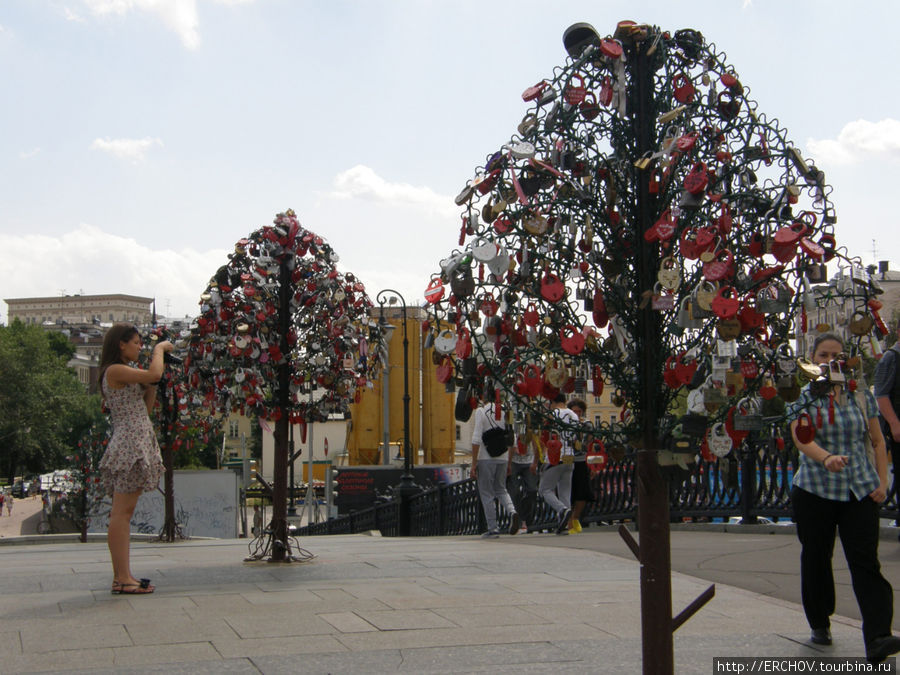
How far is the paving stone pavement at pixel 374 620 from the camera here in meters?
4.73

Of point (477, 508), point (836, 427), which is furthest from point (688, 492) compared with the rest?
point (836, 427)

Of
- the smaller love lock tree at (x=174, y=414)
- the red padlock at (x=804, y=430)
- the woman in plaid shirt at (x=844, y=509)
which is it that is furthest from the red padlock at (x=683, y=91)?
the smaller love lock tree at (x=174, y=414)

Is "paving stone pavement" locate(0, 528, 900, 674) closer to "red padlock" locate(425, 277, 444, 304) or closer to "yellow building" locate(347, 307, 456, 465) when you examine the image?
"red padlock" locate(425, 277, 444, 304)

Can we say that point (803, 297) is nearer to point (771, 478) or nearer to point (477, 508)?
point (771, 478)

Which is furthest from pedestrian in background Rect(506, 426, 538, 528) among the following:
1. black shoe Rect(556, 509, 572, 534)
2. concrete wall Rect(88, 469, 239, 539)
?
concrete wall Rect(88, 469, 239, 539)

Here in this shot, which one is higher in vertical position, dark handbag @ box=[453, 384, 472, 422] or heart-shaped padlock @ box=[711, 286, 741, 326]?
heart-shaped padlock @ box=[711, 286, 741, 326]

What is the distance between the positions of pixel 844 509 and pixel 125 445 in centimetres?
453

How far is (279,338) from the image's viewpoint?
27.2 ft

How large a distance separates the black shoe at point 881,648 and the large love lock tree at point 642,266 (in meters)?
1.38

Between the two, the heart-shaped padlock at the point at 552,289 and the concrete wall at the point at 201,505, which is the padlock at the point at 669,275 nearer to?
the heart-shaped padlock at the point at 552,289

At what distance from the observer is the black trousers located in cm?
471

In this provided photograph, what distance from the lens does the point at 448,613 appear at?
5949 millimetres

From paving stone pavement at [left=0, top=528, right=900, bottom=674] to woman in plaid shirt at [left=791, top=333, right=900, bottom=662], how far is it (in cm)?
32

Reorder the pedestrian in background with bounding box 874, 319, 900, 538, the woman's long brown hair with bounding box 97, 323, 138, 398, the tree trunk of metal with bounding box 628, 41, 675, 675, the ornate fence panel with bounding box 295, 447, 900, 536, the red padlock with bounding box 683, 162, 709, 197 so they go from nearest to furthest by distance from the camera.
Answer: the red padlock with bounding box 683, 162, 709, 197, the tree trunk of metal with bounding box 628, 41, 675, 675, the woman's long brown hair with bounding box 97, 323, 138, 398, the pedestrian in background with bounding box 874, 319, 900, 538, the ornate fence panel with bounding box 295, 447, 900, 536
